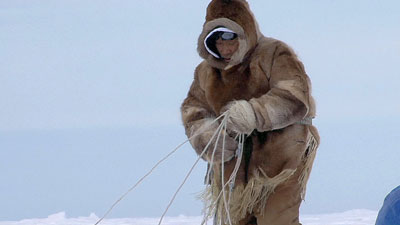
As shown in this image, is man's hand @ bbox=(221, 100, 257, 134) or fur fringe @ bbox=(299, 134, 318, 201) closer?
man's hand @ bbox=(221, 100, 257, 134)

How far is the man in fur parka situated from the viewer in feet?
Result: 9.75

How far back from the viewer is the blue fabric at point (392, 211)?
2.02 meters

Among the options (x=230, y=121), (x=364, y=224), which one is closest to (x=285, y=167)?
(x=230, y=121)

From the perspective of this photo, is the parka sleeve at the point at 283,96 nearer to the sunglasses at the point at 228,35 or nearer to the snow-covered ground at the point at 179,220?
the sunglasses at the point at 228,35

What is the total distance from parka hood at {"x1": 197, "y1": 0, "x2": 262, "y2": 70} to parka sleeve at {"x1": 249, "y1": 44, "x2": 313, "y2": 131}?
0.10 m

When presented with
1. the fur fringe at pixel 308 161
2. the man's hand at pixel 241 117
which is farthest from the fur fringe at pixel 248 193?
the man's hand at pixel 241 117

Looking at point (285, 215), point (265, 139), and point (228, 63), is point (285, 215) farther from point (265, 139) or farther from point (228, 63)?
point (228, 63)

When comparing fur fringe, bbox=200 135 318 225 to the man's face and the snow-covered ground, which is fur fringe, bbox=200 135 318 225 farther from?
the snow-covered ground

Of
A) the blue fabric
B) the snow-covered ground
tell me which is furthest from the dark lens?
the snow-covered ground

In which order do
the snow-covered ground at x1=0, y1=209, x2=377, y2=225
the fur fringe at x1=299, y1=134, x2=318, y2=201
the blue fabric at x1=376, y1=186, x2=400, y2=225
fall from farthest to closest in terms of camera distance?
the snow-covered ground at x1=0, y1=209, x2=377, y2=225 → the fur fringe at x1=299, y1=134, x2=318, y2=201 → the blue fabric at x1=376, y1=186, x2=400, y2=225

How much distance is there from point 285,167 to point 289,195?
0.11 meters

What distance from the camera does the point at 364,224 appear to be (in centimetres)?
486

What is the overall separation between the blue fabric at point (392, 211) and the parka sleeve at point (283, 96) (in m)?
0.92

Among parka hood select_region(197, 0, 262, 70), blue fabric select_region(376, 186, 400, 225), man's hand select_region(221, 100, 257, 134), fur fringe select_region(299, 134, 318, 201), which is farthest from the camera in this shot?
fur fringe select_region(299, 134, 318, 201)
